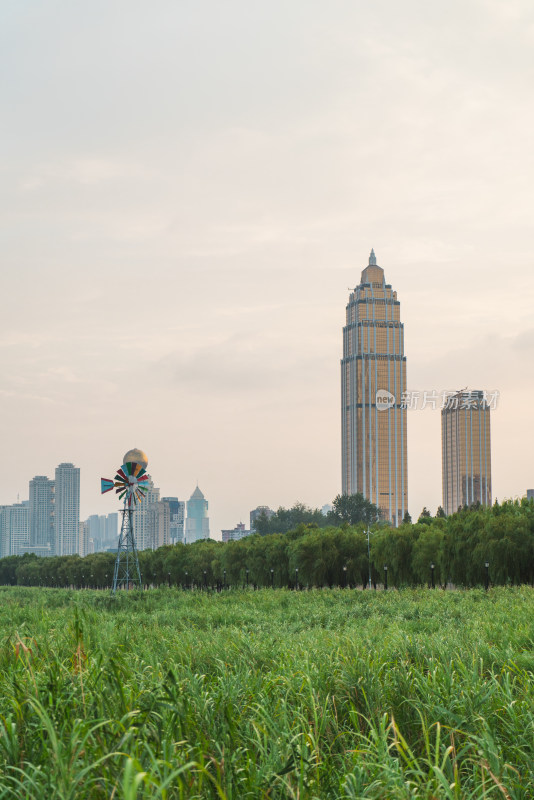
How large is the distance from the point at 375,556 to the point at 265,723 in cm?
4943

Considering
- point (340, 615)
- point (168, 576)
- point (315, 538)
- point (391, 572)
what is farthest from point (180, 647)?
point (168, 576)

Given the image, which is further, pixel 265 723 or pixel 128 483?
pixel 128 483

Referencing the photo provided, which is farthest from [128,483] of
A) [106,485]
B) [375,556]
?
[375,556]

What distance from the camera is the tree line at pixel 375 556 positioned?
1773 inches

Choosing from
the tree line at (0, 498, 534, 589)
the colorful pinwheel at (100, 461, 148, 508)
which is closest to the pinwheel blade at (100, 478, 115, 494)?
the colorful pinwheel at (100, 461, 148, 508)

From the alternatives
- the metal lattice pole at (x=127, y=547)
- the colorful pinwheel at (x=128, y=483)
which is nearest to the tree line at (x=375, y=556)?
the metal lattice pole at (x=127, y=547)

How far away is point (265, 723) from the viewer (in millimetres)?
6344

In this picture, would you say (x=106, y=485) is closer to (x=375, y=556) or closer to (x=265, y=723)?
(x=375, y=556)

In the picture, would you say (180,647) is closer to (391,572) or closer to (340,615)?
(340,615)

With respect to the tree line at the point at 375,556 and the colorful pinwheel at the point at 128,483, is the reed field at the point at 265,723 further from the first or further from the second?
the colorful pinwheel at the point at 128,483

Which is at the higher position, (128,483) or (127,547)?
(128,483)

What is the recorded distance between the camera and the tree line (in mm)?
45031

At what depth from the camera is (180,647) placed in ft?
38.8

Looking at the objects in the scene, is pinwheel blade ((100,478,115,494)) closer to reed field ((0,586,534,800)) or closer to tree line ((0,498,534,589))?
tree line ((0,498,534,589))
